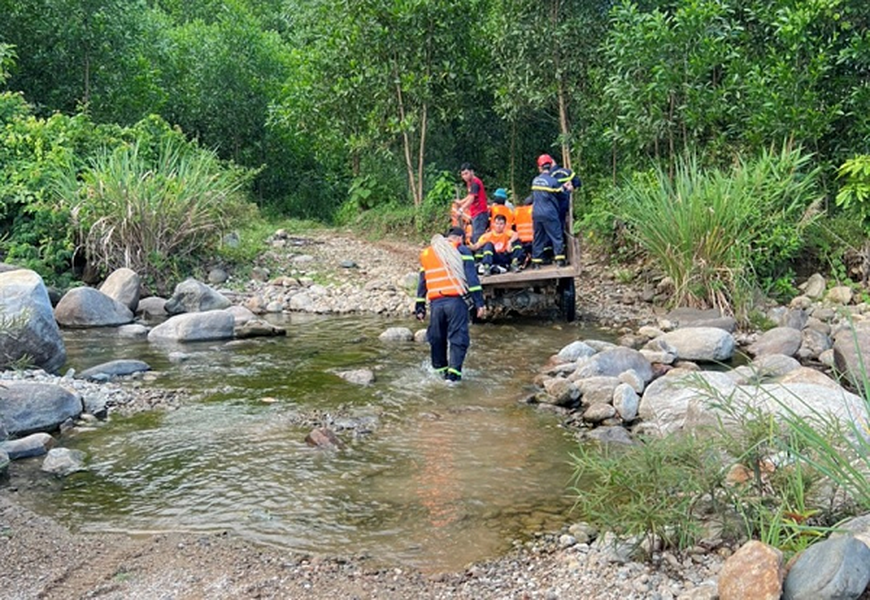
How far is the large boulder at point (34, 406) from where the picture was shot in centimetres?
703

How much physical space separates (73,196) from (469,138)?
435 inches

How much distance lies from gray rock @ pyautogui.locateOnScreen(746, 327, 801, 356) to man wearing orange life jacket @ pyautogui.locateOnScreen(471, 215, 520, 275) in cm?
352

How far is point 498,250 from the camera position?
470 inches

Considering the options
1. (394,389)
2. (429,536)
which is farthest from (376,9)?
(429,536)

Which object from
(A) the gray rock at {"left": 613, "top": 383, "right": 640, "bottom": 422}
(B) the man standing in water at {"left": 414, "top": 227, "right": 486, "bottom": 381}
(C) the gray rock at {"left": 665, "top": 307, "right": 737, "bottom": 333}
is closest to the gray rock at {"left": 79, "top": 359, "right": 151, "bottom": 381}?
(B) the man standing in water at {"left": 414, "top": 227, "right": 486, "bottom": 381}

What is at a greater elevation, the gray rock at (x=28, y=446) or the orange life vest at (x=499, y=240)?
the orange life vest at (x=499, y=240)

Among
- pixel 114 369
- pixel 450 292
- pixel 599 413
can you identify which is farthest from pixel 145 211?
→ pixel 599 413

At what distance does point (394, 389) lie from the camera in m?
8.77

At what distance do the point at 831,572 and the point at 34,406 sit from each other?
626 centimetres

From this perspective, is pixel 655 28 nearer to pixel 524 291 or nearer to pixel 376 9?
pixel 524 291

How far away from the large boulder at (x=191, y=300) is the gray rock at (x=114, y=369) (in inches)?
132

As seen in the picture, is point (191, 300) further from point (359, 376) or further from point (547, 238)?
point (547, 238)

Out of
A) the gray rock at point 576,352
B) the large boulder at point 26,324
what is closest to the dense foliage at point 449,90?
the gray rock at point 576,352

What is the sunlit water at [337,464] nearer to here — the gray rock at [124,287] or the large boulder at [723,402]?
the large boulder at [723,402]
